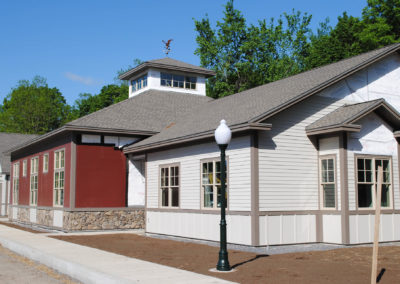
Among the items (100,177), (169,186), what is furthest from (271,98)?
(100,177)

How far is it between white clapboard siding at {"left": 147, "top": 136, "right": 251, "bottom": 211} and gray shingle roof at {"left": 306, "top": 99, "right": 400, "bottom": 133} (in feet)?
7.80

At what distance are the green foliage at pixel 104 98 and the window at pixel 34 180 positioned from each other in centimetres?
3873

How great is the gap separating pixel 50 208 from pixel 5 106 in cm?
6344

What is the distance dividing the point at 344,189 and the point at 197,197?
4.97 m

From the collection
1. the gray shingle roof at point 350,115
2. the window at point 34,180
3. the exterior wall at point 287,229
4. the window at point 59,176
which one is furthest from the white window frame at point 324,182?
the window at point 34,180

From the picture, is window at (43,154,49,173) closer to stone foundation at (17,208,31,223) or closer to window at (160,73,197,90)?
stone foundation at (17,208,31,223)

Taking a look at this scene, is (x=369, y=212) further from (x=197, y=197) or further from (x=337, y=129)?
(x=197, y=197)

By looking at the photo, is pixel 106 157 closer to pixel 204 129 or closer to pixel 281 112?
pixel 204 129

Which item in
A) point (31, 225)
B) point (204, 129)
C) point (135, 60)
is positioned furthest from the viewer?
point (135, 60)

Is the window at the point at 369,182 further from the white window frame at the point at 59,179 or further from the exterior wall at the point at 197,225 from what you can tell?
the white window frame at the point at 59,179

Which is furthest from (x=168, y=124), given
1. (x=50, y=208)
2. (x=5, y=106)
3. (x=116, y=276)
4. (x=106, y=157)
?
(x=5, y=106)

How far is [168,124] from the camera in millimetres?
23734

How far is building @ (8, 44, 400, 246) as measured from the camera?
47.1 ft

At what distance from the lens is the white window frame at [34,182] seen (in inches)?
1050
